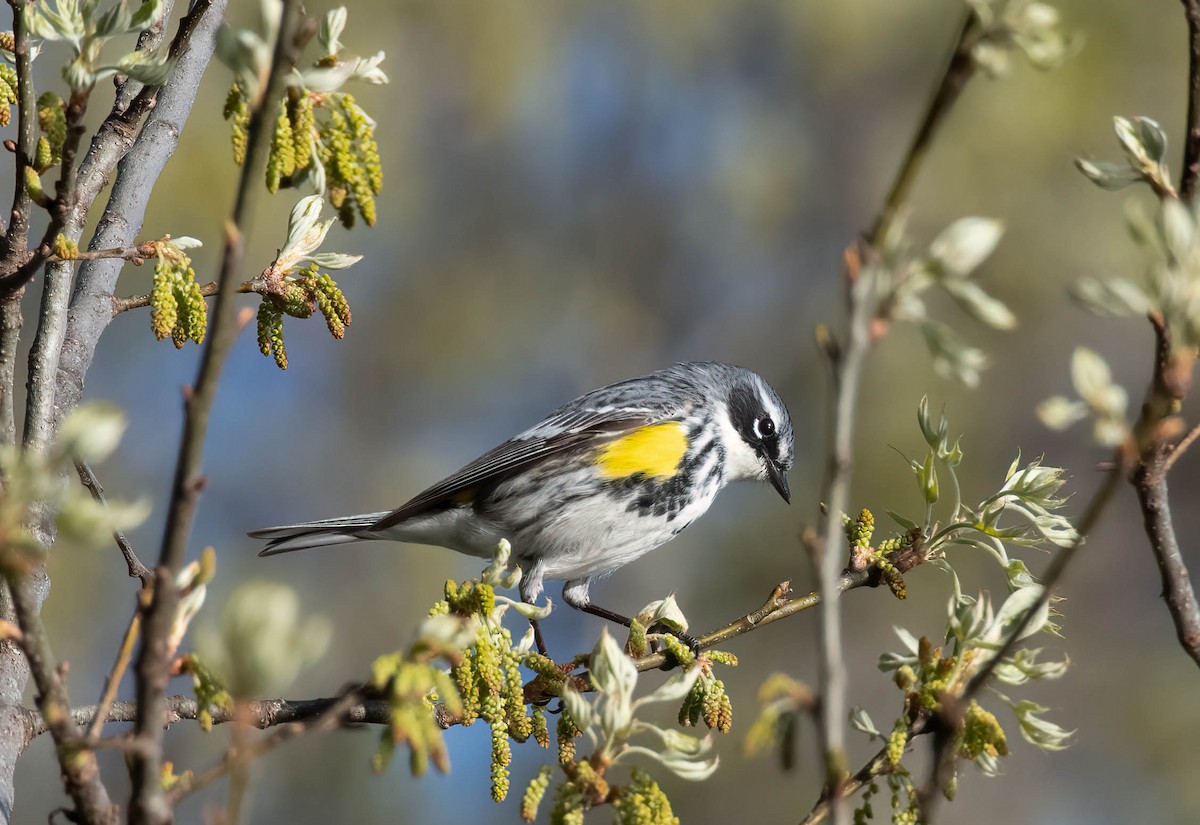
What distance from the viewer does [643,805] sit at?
4.38 ft

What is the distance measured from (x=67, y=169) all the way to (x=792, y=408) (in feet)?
21.4

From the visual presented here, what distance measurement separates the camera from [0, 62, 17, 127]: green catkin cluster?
1.71 meters

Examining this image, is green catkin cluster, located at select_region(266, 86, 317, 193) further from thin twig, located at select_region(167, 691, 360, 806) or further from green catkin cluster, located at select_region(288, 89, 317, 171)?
thin twig, located at select_region(167, 691, 360, 806)

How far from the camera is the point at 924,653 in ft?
5.68

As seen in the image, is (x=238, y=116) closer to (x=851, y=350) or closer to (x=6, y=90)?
(x=6, y=90)

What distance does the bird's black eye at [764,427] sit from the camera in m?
4.41

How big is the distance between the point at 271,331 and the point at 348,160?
0.78 metres

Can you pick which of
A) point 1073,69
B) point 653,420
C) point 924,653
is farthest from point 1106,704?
point 924,653

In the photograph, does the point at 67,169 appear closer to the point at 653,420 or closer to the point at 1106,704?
the point at 653,420

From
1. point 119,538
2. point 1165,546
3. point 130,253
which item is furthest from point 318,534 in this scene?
point 1165,546

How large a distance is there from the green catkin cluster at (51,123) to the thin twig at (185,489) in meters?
0.68

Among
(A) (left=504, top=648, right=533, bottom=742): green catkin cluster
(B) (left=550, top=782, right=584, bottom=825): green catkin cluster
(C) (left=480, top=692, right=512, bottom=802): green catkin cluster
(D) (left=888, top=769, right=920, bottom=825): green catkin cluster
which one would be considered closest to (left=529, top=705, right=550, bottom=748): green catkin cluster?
(A) (left=504, top=648, right=533, bottom=742): green catkin cluster

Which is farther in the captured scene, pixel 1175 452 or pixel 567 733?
pixel 567 733

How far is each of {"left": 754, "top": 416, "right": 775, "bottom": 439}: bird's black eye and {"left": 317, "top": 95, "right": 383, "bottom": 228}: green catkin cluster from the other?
3140 millimetres
